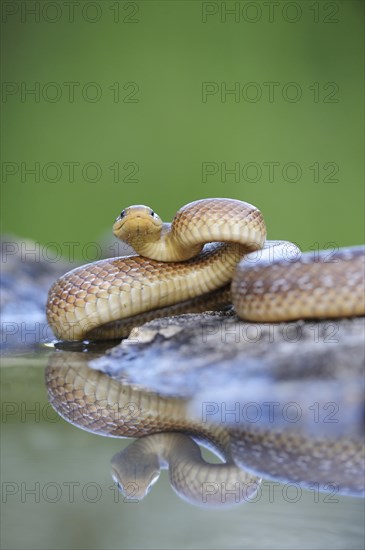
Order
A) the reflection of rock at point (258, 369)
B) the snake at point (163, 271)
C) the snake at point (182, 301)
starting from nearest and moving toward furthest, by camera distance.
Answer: the snake at point (182, 301) < the reflection of rock at point (258, 369) < the snake at point (163, 271)

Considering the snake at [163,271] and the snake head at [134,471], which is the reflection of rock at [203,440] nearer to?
the snake head at [134,471]

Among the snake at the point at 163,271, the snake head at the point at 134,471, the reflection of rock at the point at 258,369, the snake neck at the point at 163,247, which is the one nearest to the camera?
the snake head at the point at 134,471

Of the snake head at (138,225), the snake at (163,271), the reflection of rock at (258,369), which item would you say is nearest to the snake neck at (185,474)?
the reflection of rock at (258,369)

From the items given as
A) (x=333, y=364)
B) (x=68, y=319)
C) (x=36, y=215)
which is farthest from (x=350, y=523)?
(x=36, y=215)

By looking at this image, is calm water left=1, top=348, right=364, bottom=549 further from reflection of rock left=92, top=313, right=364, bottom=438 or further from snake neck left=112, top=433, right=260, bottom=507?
reflection of rock left=92, top=313, right=364, bottom=438

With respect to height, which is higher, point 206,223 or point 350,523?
point 206,223

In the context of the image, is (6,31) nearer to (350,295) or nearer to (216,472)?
(350,295)

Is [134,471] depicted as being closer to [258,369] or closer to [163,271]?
[258,369]
